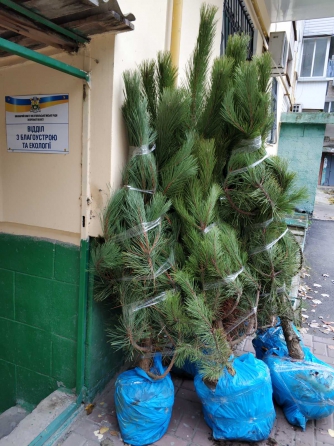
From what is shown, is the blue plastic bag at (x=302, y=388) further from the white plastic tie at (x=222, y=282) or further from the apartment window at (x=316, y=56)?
the apartment window at (x=316, y=56)

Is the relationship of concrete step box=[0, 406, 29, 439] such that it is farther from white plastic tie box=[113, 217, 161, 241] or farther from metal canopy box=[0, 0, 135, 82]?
metal canopy box=[0, 0, 135, 82]

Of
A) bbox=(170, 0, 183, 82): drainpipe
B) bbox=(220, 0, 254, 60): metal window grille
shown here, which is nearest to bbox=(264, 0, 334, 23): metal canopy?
bbox=(220, 0, 254, 60): metal window grille

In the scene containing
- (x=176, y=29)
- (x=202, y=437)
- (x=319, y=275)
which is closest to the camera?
(x=202, y=437)

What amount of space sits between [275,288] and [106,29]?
2030mm

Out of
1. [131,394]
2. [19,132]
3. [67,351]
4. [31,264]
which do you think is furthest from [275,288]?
[19,132]

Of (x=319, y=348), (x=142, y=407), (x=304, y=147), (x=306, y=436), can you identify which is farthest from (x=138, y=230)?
(x=304, y=147)

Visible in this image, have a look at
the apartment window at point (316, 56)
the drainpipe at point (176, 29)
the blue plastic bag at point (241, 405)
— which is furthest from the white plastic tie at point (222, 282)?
the apartment window at point (316, 56)

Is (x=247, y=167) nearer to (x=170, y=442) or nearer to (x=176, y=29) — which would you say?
(x=176, y=29)

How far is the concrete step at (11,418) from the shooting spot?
2643 mm

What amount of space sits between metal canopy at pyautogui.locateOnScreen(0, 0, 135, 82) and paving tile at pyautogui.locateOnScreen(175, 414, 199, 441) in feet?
8.26

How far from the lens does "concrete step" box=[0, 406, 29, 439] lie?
8.67 ft

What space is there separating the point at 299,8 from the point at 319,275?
4.59 meters

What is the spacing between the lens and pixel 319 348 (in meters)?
3.53

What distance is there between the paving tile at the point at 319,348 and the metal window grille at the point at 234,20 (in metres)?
3.83
